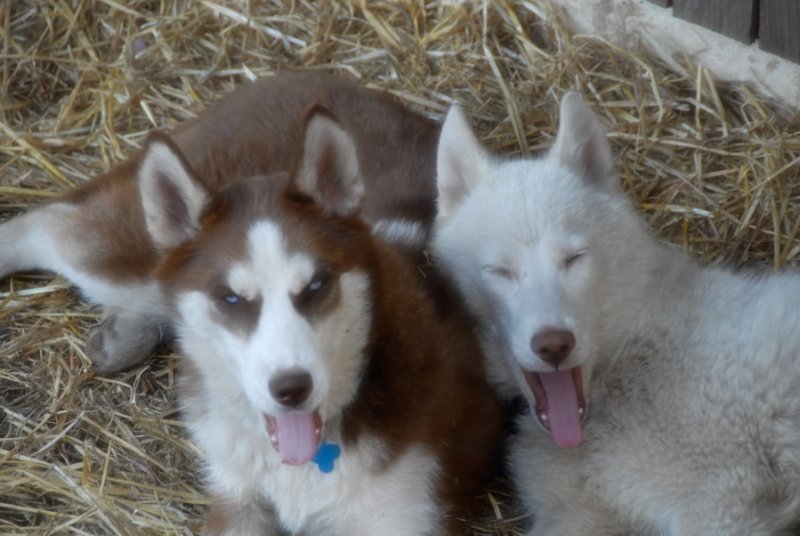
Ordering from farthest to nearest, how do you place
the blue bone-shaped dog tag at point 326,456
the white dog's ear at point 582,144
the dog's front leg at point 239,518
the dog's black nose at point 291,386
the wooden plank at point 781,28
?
the wooden plank at point 781,28
the white dog's ear at point 582,144
the dog's front leg at point 239,518
the blue bone-shaped dog tag at point 326,456
the dog's black nose at point 291,386

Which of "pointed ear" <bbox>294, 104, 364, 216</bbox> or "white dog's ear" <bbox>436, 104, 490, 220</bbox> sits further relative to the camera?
"white dog's ear" <bbox>436, 104, 490, 220</bbox>

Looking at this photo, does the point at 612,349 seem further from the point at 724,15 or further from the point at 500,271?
the point at 724,15

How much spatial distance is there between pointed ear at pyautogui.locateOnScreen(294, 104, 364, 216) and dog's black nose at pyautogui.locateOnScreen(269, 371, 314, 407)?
635mm

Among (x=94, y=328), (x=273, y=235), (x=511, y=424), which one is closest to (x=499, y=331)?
(x=511, y=424)

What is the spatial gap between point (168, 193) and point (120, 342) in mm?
1266

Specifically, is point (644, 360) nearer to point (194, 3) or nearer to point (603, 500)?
point (603, 500)

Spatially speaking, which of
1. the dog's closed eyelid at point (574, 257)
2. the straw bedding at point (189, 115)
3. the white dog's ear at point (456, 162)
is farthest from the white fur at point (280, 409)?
the white dog's ear at point (456, 162)

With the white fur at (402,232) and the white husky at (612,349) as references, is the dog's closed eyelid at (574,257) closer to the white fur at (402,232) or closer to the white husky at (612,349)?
the white husky at (612,349)

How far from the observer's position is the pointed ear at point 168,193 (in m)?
3.62

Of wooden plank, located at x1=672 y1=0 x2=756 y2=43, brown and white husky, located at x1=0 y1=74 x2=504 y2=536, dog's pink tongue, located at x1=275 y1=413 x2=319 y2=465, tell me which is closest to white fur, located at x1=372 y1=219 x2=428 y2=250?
brown and white husky, located at x1=0 y1=74 x2=504 y2=536

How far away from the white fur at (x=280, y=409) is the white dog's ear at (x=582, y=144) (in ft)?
3.67

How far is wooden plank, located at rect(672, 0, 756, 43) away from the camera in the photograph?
17.6 ft

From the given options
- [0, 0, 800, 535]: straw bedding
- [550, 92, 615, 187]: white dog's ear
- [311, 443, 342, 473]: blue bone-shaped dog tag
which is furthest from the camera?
[0, 0, 800, 535]: straw bedding

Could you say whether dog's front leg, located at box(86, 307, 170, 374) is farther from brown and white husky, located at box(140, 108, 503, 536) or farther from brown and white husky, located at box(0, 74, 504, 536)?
brown and white husky, located at box(140, 108, 503, 536)
